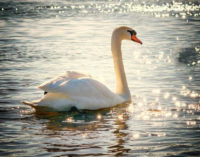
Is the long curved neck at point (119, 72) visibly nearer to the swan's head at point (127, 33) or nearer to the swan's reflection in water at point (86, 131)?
the swan's head at point (127, 33)

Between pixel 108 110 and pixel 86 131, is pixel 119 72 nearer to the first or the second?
pixel 108 110

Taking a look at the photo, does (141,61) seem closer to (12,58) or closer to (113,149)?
(12,58)

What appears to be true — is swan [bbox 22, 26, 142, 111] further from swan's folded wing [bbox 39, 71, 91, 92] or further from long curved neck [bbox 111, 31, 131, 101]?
long curved neck [bbox 111, 31, 131, 101]

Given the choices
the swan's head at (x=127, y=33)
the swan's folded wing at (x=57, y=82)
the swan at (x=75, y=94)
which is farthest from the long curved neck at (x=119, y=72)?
the swan's folded wing at (x=57, y=82)

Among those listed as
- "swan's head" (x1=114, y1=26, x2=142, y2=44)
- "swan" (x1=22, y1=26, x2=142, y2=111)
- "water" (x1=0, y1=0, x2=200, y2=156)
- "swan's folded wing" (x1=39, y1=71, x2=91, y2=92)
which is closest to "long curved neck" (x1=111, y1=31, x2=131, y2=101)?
"swan's head" (x1=114, y1=26, x2=142, y2=44)

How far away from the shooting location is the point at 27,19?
35.4m

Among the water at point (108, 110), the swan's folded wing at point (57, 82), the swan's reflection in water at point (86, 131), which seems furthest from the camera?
the swan's folded wing at point (57, 82)

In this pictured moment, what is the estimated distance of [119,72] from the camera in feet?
35.7

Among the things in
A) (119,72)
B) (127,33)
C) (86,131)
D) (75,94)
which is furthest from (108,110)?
(127,33)

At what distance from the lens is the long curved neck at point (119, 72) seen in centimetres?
1061

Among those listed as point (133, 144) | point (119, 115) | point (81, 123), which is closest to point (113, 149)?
point (133, 144)

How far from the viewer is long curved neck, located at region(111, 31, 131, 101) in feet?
34.8

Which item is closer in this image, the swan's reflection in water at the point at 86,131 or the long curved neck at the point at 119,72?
the swan's reflection in water at the point at 86,131

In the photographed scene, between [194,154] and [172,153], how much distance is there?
32 cm
